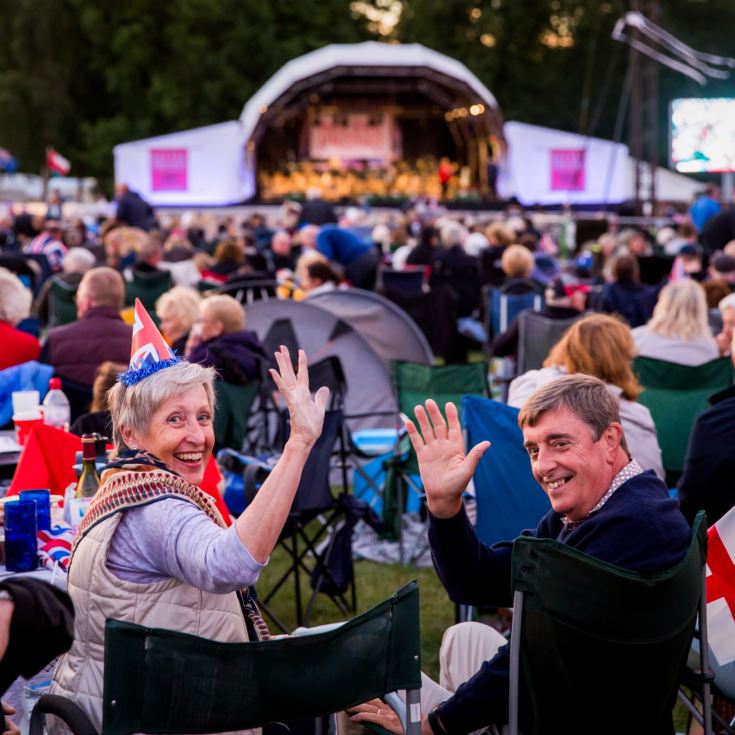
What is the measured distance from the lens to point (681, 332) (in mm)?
6371

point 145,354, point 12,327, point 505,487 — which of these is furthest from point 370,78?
point 145,354

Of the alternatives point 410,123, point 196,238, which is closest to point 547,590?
point 196,238

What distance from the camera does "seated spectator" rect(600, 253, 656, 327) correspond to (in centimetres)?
876

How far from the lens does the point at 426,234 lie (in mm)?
12688

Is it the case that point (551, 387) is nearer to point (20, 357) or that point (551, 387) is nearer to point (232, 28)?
point (20, 357)

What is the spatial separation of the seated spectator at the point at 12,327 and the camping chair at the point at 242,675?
3611 millimetres

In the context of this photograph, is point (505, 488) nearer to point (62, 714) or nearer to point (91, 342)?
point (62, 714)

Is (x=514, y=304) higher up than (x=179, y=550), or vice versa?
(x=179, y=550)

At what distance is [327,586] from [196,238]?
40.9 feet

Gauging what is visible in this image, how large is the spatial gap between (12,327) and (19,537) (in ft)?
9.17

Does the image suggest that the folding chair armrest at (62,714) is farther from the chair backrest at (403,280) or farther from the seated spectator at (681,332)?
the chair backrest at (403,280)

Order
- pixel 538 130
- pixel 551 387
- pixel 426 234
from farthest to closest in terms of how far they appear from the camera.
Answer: pixel 538 130, pixel 426 234, pixel 551 387

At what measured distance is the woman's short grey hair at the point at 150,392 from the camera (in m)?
2.70

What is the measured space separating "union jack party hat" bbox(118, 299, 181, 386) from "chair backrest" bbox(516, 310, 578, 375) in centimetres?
463
